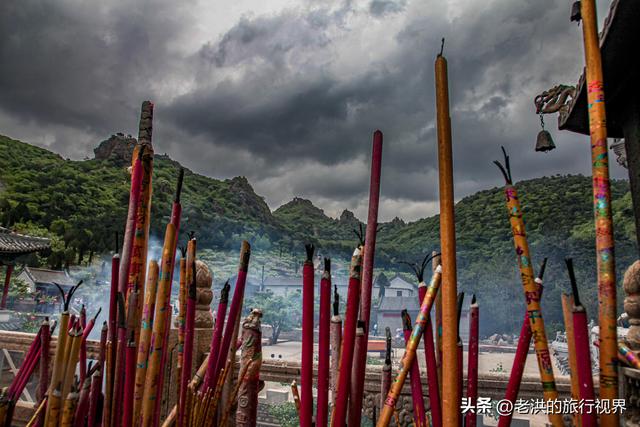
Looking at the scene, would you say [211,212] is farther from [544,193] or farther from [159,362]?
[159,362]

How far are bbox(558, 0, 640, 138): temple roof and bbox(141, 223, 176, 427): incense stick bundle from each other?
145cm

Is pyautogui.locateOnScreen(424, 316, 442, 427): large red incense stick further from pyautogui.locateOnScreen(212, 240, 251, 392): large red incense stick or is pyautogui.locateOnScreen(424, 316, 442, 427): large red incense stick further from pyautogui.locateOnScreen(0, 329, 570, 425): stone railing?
pyautogui.locateOnScreen(0, 329, 570, 425): stone railing

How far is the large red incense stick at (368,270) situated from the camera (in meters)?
0.78

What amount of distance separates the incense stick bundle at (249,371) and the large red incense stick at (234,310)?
119 millimetres

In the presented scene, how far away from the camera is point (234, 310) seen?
967mm

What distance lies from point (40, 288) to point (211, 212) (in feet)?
86.6

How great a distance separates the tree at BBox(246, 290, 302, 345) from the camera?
2513 cm

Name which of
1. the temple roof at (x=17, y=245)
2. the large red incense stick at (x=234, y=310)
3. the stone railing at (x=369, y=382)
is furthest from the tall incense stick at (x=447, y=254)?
the temple roof at (x=17, y=245)

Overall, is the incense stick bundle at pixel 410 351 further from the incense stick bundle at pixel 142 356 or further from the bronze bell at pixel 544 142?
the bronze bell at pixel 544 142

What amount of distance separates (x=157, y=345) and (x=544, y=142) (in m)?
3.58

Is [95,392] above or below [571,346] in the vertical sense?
below

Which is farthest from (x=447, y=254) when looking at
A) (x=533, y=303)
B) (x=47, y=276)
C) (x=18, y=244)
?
(x=47, y=276)

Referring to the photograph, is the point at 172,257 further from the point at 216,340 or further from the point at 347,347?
the point at 347,347


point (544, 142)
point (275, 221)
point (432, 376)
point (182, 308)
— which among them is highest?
point (275, 221)
